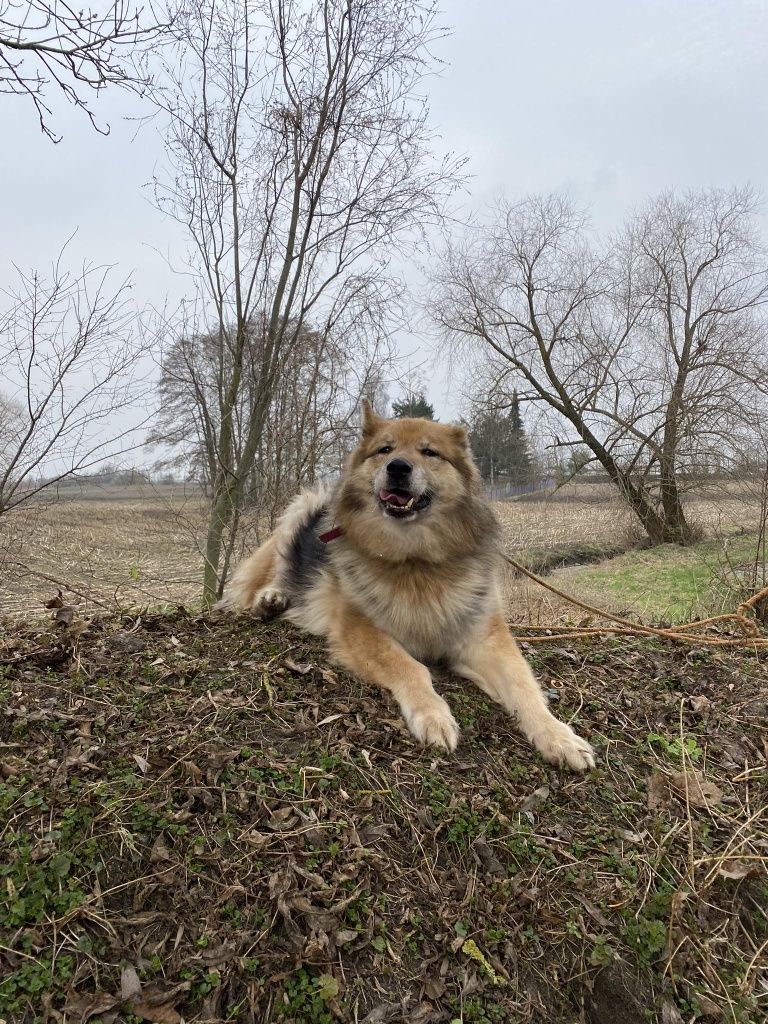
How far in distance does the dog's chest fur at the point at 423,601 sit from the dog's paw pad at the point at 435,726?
1.89ft

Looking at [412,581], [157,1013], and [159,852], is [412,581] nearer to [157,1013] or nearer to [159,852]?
[159,852]

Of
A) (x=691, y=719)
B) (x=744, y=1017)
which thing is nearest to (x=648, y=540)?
(x=691, y=719)

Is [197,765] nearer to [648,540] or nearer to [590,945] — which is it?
[590,945]

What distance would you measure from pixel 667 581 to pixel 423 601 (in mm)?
10786

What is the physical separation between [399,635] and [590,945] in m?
1.66

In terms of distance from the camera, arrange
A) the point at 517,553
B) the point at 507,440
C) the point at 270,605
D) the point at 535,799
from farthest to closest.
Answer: the point at 507,440
the point at 517,553
the point at 270,605
the point at 535,799

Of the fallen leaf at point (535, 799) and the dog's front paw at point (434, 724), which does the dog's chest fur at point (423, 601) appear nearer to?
the dog's front paw at point (434, 724)

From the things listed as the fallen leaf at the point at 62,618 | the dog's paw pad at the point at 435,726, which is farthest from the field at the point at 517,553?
the dog's paw pad at the point at 435,726

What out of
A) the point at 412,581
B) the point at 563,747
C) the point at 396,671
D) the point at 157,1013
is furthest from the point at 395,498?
the point at 157,1013

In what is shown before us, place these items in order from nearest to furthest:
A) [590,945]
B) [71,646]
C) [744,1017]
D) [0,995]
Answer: [0,995], [744,1017], [590,945], [71,646]

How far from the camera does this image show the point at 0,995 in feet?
4.80

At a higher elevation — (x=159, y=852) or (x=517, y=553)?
(x=159, y=852)

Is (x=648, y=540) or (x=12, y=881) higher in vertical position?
(x=12, y=881)

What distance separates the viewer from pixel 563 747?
2.58m
